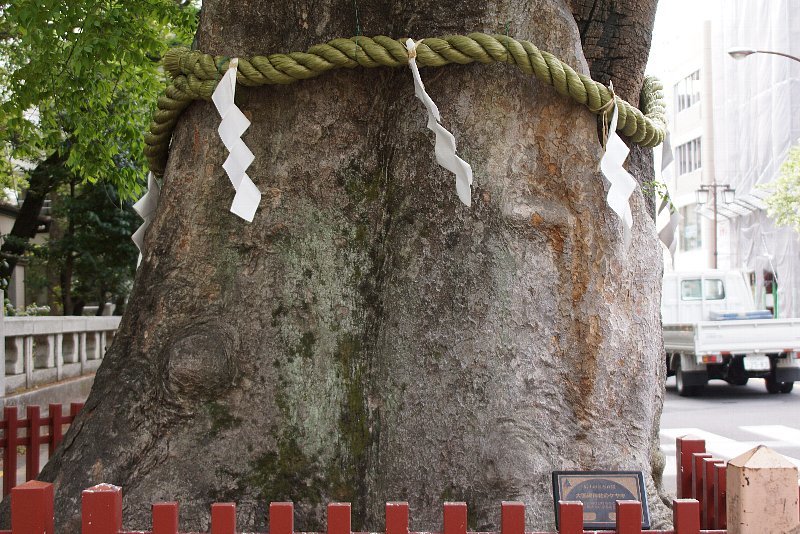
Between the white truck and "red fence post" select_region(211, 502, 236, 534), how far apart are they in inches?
427

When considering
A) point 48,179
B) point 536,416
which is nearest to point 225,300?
point 536,416

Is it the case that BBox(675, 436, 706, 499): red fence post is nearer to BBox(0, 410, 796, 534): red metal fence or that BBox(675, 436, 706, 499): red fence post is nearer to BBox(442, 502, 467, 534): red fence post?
BBox(0, 410, 796, 534): red metal fence

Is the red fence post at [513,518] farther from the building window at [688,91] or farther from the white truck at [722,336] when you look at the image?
the building window at [688,91]

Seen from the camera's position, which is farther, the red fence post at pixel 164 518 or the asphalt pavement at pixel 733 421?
the asphalt pavement at pixel 733 421

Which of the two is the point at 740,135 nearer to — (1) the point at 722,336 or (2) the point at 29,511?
(1) the point at 722,336

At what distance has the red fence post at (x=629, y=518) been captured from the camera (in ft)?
7.69

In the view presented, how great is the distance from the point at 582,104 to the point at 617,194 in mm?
459

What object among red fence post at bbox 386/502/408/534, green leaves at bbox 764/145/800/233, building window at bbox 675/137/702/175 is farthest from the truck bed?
building window at bbox 675/137/702/175

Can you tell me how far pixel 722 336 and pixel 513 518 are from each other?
12524mm

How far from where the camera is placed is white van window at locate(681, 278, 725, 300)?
1670cm

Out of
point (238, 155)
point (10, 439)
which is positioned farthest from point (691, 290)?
point (238, 155)

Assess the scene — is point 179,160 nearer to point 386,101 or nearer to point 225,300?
point 225,300

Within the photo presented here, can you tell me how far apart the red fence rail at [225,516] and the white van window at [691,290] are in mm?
15150

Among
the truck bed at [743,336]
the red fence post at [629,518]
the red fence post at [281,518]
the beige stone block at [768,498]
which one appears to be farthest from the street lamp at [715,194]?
the red fence post at [281,518]
